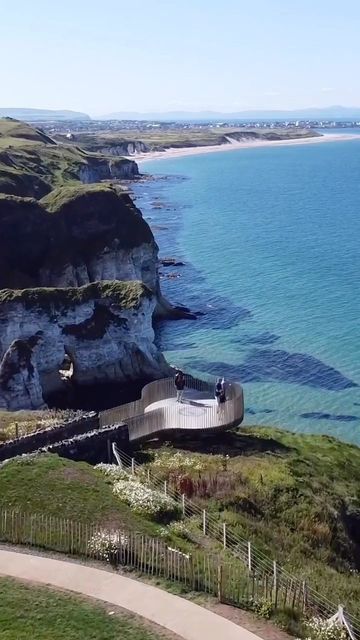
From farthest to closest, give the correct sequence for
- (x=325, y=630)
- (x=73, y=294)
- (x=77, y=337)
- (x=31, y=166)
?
1. (x=31, y=166)
2. (x=73, y=294)
3. (x=77, y=337)
4. (x=325, y=630)

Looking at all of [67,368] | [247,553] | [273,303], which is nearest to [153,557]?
[247,553]

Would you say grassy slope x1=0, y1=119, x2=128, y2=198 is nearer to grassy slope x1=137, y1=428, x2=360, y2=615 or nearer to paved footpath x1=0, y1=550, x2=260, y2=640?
grassy slope x1=137, y1=428, x2=360, y2=615

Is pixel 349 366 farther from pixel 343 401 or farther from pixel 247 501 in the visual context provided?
pixel 247 501

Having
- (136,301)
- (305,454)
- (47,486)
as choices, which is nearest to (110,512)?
(47,486)

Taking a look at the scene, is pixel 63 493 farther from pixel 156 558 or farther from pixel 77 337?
pixel 77 337

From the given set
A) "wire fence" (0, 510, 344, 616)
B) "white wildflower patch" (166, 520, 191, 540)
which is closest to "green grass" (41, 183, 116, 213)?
"white wildflower patch" (166, 520, 191, 540)
